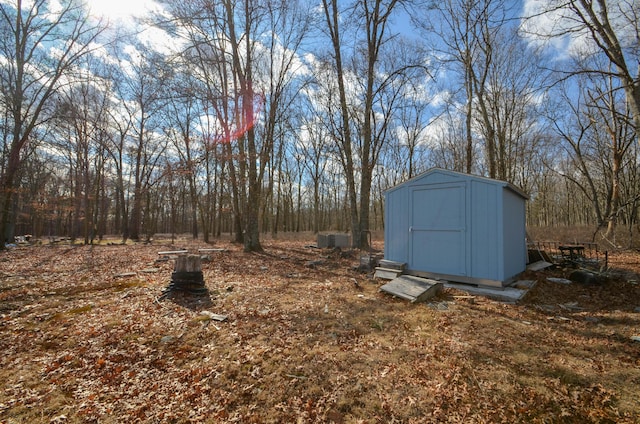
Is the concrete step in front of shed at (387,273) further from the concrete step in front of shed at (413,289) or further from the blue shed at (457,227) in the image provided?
the concrete step in front of shed at (413,289)

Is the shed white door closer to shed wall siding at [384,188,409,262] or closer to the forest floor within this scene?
shed wall siding at [384,188,409,262]

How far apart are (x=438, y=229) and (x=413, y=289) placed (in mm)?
2104

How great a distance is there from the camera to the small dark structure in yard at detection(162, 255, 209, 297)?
5.98m

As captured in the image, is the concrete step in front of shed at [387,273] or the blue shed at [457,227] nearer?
the blue shed at [457,227]

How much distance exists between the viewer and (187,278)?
19.8 ft

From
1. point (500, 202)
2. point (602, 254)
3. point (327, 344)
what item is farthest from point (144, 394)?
point (602, 254)

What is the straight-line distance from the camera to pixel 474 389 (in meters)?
2.90

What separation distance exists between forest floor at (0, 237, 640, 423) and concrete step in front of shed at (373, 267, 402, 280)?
1.24m

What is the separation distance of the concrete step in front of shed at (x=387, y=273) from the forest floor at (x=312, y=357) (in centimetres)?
124

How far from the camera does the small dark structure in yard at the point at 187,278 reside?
5984mm

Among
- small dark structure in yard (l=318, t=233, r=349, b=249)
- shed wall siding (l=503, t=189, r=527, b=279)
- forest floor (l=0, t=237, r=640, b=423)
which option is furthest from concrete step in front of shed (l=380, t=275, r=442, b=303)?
small dark structure in yard (l=318, t=233, r=349, b=249)

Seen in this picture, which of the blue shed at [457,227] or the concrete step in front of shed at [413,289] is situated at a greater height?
the blue shed at [457,227]

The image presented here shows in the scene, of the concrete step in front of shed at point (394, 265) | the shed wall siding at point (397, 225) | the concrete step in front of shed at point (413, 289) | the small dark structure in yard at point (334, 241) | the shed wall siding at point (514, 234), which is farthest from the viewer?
the small dark structure in yard at point (334, 241)

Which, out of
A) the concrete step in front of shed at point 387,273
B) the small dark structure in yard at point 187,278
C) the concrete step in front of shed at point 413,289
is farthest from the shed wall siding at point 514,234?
the small dark structure in yard at point 187,278
